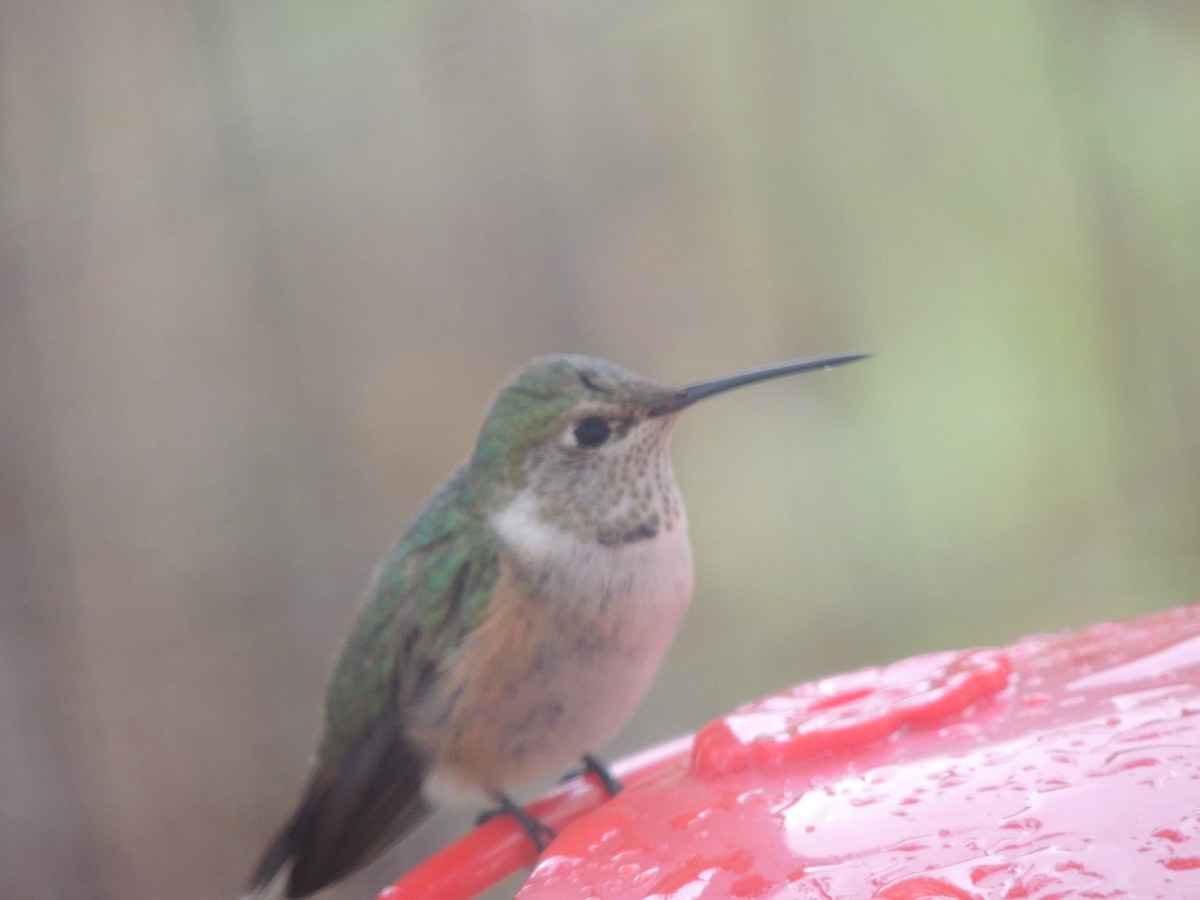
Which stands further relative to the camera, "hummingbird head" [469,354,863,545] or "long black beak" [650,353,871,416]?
"hummingbird head" [469,354,863,545]

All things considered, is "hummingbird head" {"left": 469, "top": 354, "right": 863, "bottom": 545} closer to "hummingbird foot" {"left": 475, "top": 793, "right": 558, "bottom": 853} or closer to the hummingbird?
the hummingbird

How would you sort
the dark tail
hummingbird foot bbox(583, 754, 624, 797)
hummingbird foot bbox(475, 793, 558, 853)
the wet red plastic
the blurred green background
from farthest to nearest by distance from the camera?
the blurred green background, the dark tail, hummingbird foot bbox(583, 754, 624, 797), hummingbird foot bbox(475, 793, 558, 853), the wet red plastic

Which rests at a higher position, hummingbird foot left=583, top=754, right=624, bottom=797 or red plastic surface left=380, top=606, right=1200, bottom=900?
red plastic surface left=380, top=606, right=1200, bottom=900

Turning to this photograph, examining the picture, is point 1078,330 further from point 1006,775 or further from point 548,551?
point 1006,775

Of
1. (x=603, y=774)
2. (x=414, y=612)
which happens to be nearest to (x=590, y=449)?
(x=414, y=612)

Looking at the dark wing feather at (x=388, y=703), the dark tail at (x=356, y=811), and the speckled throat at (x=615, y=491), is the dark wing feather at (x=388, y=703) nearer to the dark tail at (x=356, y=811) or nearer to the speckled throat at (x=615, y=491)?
the dark tail at (x=356, y=811)

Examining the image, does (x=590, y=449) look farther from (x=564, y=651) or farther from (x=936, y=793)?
(x=936, y=793)

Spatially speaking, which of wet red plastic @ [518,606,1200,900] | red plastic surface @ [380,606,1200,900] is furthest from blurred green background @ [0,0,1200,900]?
wet red plastic @ [518,606,1200,900]
